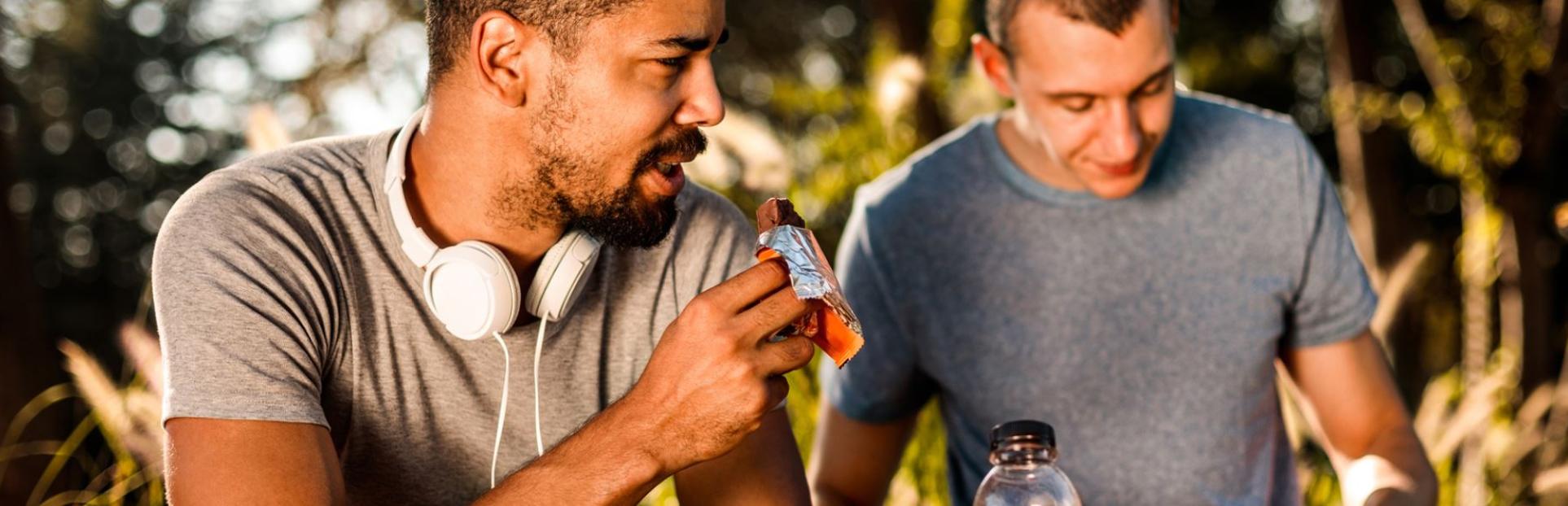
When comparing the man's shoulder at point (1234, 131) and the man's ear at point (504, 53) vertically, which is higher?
the man's ear at point (504, 53)

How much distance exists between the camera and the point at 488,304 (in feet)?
5.76

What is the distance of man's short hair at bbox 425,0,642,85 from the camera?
5.91 ft

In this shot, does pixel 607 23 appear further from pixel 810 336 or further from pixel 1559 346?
pixel 1559 346

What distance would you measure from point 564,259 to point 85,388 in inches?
46.6

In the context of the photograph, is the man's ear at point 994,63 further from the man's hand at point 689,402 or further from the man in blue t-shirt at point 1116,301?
the man's hand at point 689,402

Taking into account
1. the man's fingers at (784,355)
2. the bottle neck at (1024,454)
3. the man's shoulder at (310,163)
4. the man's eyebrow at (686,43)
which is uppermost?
the man's eyebrow at (686,43)

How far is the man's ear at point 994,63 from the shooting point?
8.64 ft

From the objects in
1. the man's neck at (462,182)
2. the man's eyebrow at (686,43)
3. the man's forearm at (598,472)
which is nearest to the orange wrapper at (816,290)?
the man's forearm at (598,472)

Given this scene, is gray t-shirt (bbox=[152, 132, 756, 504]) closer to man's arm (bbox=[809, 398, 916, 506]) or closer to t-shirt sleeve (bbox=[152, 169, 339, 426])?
t-shirt sleeve (bbox=[152, 169, 339, 426])

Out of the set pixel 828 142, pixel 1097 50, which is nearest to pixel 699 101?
pixel 1097 50

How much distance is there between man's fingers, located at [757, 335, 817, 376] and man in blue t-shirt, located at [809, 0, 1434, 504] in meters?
0.94

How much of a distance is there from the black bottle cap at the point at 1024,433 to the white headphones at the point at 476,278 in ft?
1.87

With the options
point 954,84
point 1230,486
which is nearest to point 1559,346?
point 954,84

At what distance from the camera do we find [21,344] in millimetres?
3666
